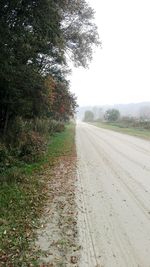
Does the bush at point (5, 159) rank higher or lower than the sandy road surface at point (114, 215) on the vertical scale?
higher

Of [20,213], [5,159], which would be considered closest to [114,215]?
[20,213]

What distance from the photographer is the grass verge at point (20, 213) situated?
517cm

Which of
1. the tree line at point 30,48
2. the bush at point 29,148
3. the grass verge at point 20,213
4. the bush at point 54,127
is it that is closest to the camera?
the grass verge at point 20,213

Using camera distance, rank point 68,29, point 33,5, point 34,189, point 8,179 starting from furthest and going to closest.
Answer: point 68,29, point 33,5, point 8,179, point 34,189

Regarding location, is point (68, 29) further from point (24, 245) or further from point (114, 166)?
point (24, 245)

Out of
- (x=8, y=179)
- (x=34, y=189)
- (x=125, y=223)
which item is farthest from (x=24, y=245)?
(x=8, y=179)

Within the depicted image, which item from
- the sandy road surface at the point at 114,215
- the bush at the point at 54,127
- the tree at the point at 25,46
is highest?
the tree at the point at 25,46

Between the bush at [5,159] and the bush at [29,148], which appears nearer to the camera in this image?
the bush at [5,159]

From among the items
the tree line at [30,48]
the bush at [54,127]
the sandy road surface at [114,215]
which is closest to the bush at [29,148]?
the tree line at [30,48]

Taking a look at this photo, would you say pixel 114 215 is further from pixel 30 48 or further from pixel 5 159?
pixel 30 48

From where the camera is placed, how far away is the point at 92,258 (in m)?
5.12

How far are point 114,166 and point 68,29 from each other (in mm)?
10775

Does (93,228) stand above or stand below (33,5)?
below

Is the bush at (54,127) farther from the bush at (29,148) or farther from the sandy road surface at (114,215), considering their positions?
the sandy road surface at (114,215)
